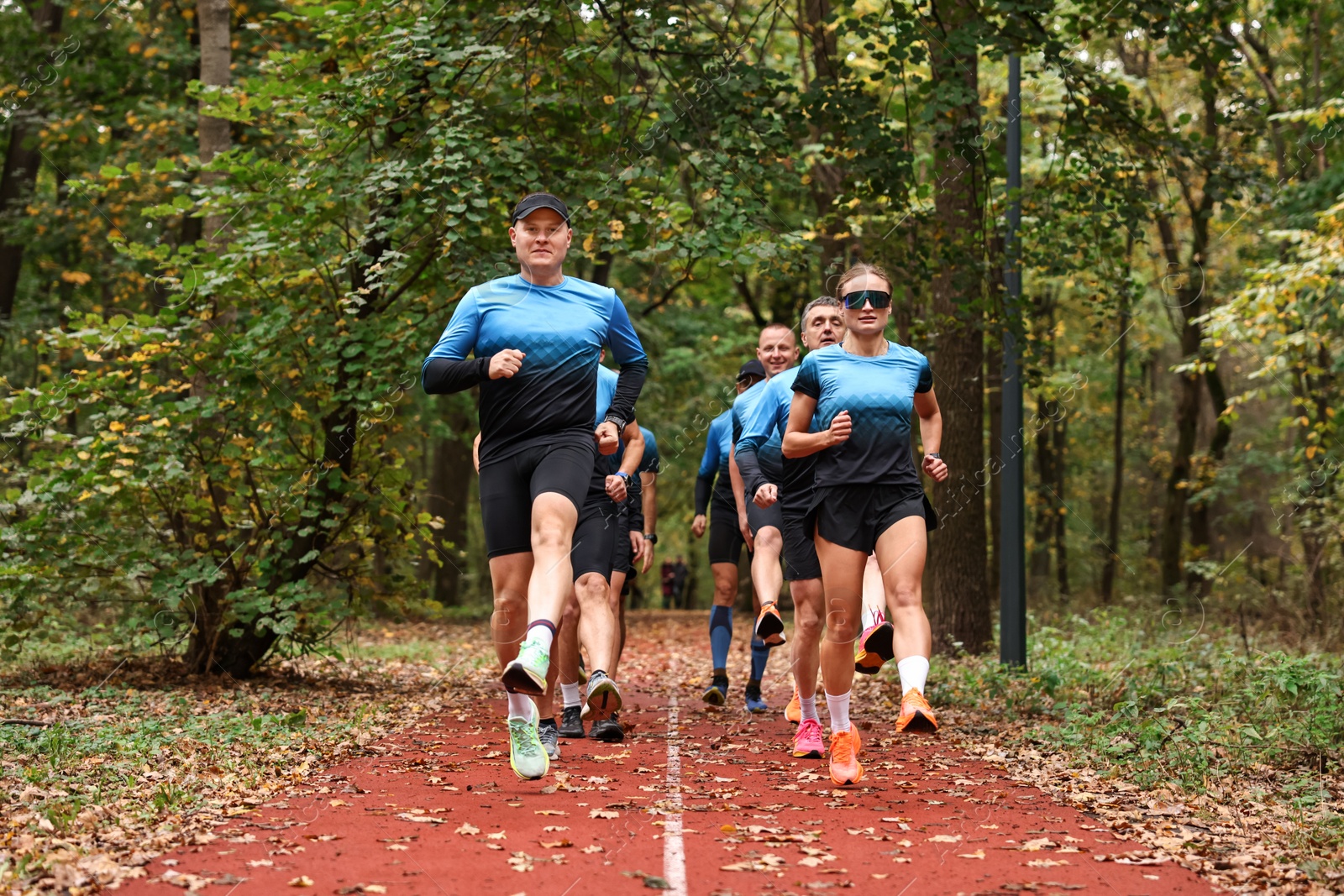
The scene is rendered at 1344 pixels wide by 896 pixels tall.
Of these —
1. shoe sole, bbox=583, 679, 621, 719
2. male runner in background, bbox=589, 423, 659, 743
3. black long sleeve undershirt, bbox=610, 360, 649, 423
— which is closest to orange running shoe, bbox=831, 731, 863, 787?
shoe sole, bbox=583, 679, 621, 719

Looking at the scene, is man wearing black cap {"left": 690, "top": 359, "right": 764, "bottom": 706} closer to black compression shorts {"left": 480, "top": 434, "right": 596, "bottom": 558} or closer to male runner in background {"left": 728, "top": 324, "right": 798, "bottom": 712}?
male runner in background {"left": 728, "top": 324, "right": 798, "bottom": 712}

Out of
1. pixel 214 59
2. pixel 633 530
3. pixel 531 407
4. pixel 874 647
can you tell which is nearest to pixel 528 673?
pixel 531 407

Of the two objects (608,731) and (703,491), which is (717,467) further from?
(608,731)

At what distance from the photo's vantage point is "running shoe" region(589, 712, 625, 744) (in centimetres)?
779

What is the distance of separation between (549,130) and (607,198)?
1583 millimetres

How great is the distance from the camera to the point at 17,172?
816 inches

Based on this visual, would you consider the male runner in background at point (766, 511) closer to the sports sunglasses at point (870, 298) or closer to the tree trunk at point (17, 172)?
the sports sunglasses at point (870, 298)

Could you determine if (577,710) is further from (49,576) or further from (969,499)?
(969,499)

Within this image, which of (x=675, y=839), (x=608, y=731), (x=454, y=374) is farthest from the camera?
(x=608, y=731)

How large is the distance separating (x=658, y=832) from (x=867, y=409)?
241 centimetres

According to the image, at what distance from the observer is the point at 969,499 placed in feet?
42.5

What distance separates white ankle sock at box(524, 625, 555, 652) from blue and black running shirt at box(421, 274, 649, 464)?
918 mm

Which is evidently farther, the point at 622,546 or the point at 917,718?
the point at 622,546

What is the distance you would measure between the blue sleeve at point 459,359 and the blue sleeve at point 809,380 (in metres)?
1.70
